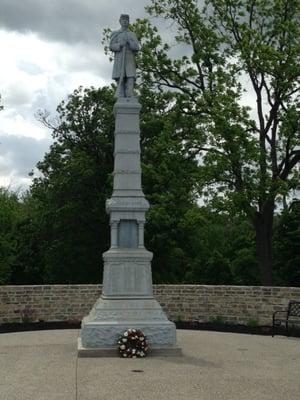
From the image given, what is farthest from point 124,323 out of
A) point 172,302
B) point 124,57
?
point 172,302

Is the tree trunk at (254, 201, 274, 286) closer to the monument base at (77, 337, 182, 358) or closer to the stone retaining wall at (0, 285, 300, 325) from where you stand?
the stone retaining wall at (0, 285, 300, 325)

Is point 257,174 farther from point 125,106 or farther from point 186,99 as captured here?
point 125,106

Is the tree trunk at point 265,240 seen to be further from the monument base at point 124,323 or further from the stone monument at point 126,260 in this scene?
the monument base at point 124,323

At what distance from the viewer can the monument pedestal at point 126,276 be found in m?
11.9

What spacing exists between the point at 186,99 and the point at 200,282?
36.6ft

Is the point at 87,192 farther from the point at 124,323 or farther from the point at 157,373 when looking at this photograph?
the point at 157,373

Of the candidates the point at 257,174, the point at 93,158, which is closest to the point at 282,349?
the point at 257,174

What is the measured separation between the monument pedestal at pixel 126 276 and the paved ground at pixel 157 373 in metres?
0.55

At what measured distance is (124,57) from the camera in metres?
13.6

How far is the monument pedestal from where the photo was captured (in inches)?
468

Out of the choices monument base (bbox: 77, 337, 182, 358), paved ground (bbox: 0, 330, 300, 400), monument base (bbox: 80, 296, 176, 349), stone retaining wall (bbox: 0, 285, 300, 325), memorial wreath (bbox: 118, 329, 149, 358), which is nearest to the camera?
paved ground (bbox: 0, 330, 300, 400)

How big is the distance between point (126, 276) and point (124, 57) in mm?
4752

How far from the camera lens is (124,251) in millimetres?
12680

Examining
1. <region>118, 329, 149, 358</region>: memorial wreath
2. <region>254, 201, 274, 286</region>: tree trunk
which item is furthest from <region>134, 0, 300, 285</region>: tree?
<region>118, 329, 149, 358</region>: memorial wreath
